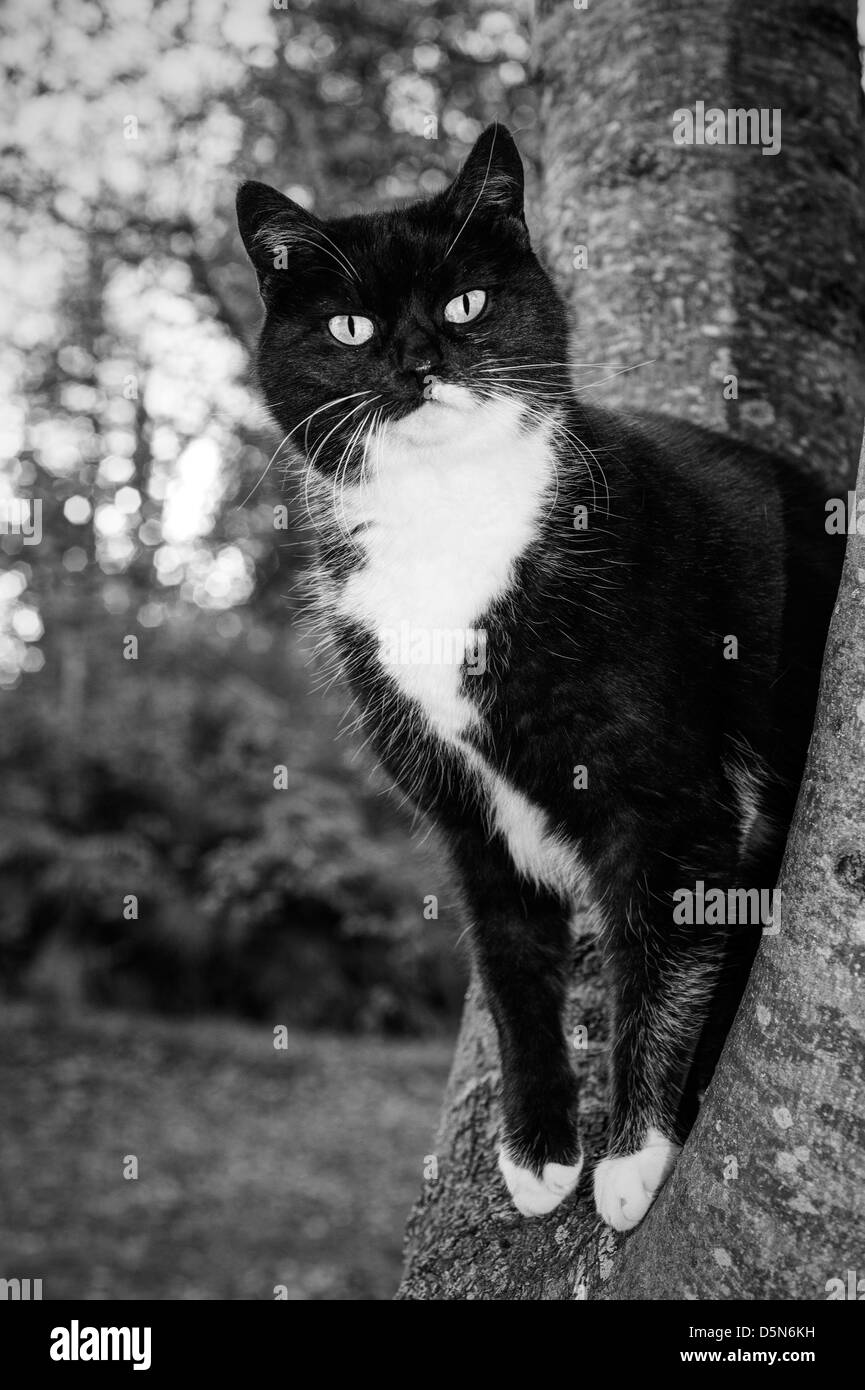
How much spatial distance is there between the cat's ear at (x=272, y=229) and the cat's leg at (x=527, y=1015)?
1.25 meters

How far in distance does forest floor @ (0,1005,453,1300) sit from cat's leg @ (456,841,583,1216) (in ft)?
12.1

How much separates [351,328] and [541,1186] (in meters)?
1.65

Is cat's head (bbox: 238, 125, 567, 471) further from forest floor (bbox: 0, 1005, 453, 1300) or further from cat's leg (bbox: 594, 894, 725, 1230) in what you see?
forest floor (bbox: 0, 1005, 453, 1300)

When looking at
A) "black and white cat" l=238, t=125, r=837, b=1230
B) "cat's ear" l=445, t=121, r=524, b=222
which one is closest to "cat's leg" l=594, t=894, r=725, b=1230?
"black and white cat" l=238, t=125, r=837, b=1230

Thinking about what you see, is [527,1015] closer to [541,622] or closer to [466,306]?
[541,622]

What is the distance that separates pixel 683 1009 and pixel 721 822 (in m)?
0.33

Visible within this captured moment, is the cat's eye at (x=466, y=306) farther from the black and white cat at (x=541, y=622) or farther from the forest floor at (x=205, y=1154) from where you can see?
the forest floor at (x=205, y=1154)

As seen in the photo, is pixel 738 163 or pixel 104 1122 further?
pixel 104 1122

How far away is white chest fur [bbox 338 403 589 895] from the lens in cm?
203

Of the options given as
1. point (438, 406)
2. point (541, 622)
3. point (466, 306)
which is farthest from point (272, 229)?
point (541, 622)

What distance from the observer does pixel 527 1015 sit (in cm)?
218

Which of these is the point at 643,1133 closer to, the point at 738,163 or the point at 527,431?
the point at 527,431
